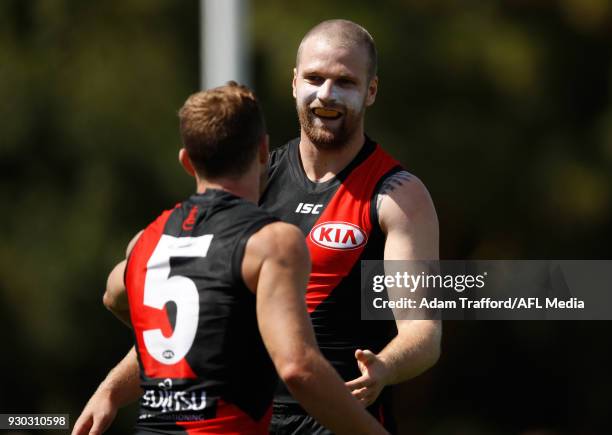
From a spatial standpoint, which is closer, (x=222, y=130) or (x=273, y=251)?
(x=273, y=251)

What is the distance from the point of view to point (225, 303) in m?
4.04

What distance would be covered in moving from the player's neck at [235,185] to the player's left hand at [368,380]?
2.32 feet

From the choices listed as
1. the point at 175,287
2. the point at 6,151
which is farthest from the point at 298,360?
the point at 6,151

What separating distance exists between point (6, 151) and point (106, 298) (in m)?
12.4

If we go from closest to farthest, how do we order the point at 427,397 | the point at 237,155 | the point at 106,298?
the point at 237,155 → the point at 106,298 → the point at 427,397

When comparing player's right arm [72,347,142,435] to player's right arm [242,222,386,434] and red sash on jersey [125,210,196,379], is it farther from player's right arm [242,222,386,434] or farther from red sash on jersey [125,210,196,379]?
player's right arm [242,222,386,434]

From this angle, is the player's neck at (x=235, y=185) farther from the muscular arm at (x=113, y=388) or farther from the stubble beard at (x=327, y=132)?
the stubble beard at (x=327, y=132)

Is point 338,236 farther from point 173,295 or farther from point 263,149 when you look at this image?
point 173,295

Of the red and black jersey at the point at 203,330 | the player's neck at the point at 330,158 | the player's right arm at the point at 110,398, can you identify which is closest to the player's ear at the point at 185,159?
the red and black jersey at the point at 203,330

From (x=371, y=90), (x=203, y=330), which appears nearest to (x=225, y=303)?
(x=203, y=330)

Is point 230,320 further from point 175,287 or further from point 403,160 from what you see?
point 403,160

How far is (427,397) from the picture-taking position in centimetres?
1819

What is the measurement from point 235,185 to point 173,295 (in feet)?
1.35

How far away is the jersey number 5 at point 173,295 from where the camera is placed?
4.08 metres
